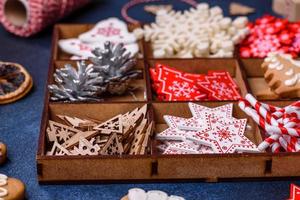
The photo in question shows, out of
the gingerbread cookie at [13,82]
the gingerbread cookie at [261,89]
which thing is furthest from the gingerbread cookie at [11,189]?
the gingerbread cookie at [261,89]

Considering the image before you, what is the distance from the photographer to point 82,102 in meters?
1.13

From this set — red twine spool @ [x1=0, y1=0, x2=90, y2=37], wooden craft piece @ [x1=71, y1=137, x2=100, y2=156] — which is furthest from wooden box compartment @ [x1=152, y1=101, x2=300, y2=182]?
red twine spool @ [x1=0, y1=0, x2=90, y2=37]

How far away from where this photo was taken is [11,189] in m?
0.95

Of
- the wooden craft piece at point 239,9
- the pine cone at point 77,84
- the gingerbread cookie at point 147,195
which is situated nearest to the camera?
the gingerbread cookie at point 147,195

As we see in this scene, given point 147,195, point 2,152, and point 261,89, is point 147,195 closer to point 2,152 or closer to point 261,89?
point 2,152

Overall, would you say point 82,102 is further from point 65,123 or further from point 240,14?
point 240,14

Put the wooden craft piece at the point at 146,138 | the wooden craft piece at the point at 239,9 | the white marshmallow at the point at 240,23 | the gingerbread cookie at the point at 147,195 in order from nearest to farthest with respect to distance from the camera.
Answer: the gingerbread cookie at the point at 147,195 < the wooden craft piece at the point at 146,138 < the white marshmallow at the point at 240,23 < the wooden craft piece at the point at 239,9

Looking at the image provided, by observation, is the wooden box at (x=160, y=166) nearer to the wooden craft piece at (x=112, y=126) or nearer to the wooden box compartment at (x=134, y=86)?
the wooden craft piece at (x=112, y=126)

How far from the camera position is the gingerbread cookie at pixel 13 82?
49.0 inches

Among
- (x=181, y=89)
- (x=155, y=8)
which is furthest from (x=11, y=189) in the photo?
(x=155, y=8)

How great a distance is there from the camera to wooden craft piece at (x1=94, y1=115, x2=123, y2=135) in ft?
3.48

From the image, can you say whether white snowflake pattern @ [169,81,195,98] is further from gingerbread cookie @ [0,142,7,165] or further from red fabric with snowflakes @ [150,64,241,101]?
gingerbread cookie @ [0,142,7,165]

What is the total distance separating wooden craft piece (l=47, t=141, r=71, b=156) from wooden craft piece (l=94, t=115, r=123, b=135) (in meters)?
0.07

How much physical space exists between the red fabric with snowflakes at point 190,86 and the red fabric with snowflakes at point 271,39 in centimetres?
15
